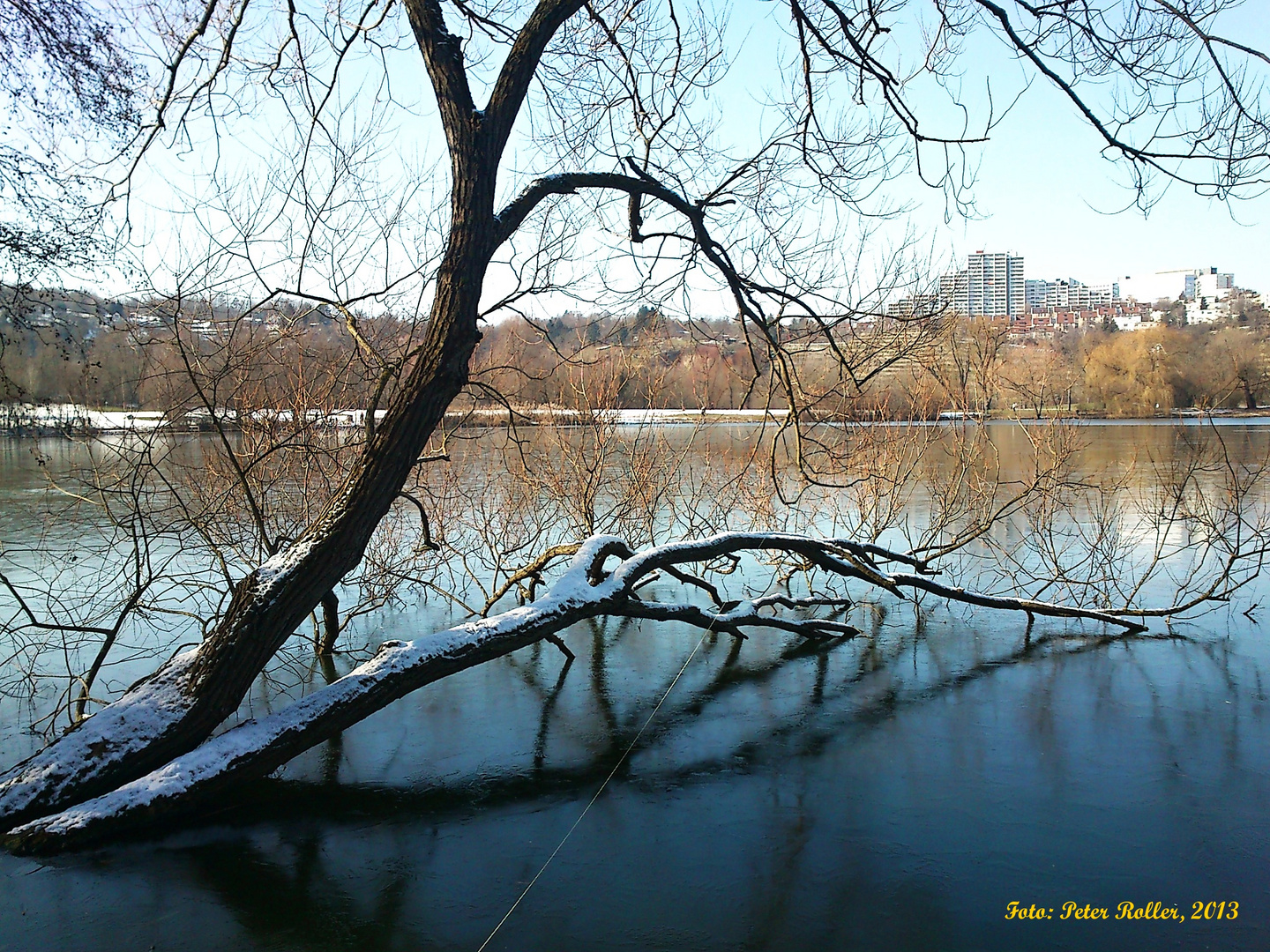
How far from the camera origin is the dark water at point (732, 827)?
416 centimetres

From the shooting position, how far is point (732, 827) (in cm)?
508

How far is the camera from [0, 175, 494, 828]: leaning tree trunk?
4977 mm

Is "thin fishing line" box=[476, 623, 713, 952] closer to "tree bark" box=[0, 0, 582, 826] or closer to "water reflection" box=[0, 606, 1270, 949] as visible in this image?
"water reflection" box=[0, 606, 1270, 949]

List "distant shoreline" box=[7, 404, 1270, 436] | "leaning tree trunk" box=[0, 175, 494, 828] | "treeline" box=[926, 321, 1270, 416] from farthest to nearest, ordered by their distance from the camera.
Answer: "treeline" box=[926, 321, 1270, 416]
"distant shoreline" box=[7, 404, 1270, 436]
"leaning tree trunk" box=[0, 175, 494, 828]

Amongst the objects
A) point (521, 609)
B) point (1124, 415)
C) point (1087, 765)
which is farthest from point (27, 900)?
point (1124, 415)

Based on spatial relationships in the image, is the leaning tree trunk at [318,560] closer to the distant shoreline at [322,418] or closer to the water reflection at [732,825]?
the water reflection at [732,825]

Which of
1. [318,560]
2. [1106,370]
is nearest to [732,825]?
[318,560]

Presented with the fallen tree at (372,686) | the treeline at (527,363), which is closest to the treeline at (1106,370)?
the treeline at (527,363)

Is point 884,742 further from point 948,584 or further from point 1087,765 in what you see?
point 948,584

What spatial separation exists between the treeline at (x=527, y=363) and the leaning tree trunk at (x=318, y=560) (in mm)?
496

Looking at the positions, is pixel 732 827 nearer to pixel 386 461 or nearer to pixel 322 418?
pixel 386 461

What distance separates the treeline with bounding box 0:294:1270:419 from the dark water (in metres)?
2.43

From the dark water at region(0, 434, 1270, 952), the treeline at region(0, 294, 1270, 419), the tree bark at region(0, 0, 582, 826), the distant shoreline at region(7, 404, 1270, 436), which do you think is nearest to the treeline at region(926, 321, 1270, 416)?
the treeline at region(0, 294, 1270, 419)

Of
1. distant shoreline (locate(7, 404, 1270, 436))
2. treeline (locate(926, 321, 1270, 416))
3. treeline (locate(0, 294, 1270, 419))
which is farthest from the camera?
treeline (locate(926, 321, 1270, 416))
